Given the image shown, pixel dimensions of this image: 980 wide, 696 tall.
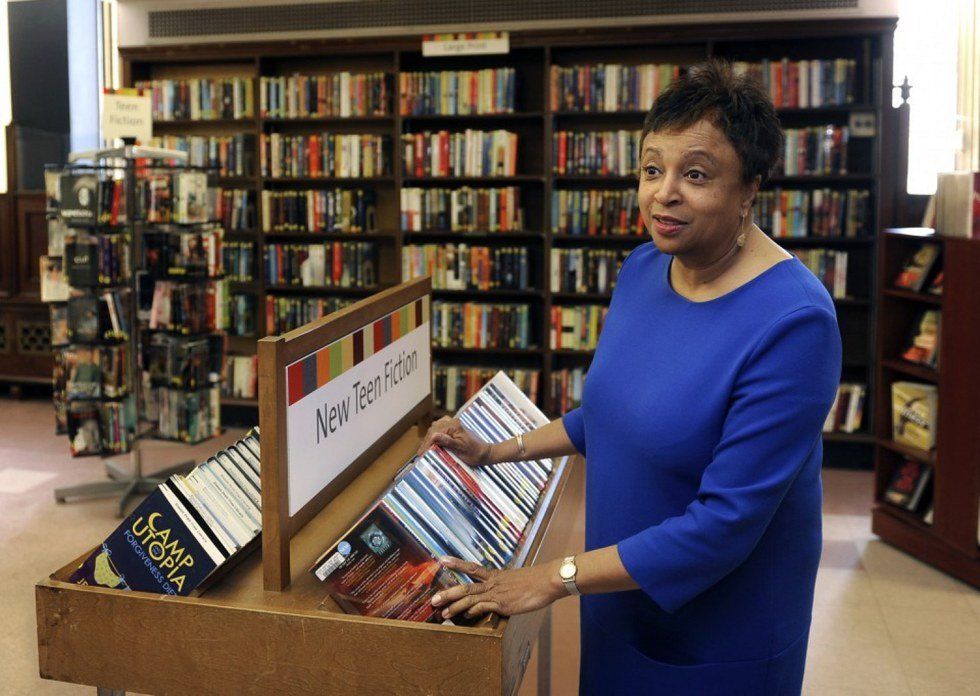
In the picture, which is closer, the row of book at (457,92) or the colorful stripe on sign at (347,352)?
the colorful stripe on sign at (347,352)

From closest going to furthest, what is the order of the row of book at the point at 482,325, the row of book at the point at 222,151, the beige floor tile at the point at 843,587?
1. the beige floor tile at the point at 843,587
2. the row of book at the point at 482,325
3. the row of book at the point at 222,151

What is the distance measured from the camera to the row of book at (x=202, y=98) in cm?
607

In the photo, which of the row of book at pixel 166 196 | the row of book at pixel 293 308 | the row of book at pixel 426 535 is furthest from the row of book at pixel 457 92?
the row of book at pixel 426 535

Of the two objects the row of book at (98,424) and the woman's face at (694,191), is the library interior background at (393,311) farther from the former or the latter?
the woman's face at (694,191)

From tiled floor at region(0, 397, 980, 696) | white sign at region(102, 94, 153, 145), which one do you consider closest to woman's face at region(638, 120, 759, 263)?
tiled floor at region(0, 397, 980, 696)

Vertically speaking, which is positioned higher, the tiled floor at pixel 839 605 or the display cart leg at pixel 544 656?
the display cart leg at pixel 544 656

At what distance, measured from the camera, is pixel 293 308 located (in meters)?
6.12

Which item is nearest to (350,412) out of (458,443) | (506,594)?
(458,443)

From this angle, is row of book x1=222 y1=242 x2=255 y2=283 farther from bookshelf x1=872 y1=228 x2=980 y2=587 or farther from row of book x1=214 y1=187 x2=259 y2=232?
bookshelf x1=872 y1=228 x2=980 y2=587

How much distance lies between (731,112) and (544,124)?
4.54m

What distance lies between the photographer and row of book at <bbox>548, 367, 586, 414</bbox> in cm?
580

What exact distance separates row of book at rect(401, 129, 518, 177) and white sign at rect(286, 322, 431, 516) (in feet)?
12.1

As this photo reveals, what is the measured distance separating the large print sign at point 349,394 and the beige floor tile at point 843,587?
2218mm

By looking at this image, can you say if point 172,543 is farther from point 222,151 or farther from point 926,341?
point 222,151
